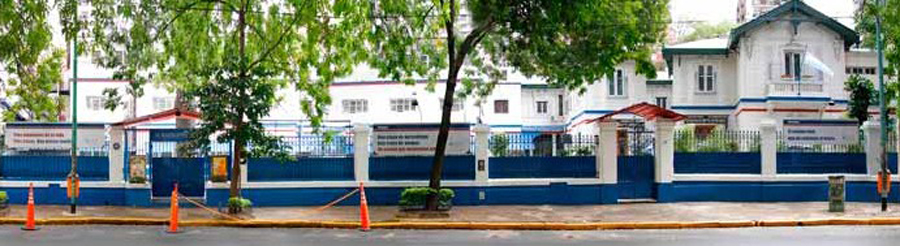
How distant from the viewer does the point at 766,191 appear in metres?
23.8

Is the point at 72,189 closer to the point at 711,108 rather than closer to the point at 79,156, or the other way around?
the point at 79,156

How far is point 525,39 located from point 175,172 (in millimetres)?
8775

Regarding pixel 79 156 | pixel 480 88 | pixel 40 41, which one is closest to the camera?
pixel 40 41

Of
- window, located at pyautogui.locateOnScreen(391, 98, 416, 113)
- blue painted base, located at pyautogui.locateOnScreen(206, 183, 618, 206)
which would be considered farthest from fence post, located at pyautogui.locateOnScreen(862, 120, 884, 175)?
window, located at pyautogui.locateOnScreen(391, 98, 416, 113)

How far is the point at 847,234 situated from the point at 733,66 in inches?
969

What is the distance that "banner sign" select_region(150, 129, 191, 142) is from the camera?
2202 cm

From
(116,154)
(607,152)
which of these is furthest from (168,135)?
(607,152)

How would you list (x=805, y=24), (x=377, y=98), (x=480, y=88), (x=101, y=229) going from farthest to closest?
(x=377, y=98) → (x=805, y=24) → (x=480, y=88) → (x=101, y=229)

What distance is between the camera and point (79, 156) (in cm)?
2264

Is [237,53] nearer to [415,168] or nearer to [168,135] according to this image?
[168,135]

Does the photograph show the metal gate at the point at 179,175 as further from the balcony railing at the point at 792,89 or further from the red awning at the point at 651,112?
the balcony railing at the point at 792,89

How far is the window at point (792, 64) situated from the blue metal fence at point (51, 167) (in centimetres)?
2736

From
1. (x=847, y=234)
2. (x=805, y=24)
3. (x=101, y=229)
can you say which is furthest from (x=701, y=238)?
(x=805, y=24)

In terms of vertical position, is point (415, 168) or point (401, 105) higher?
point (401, 105)
